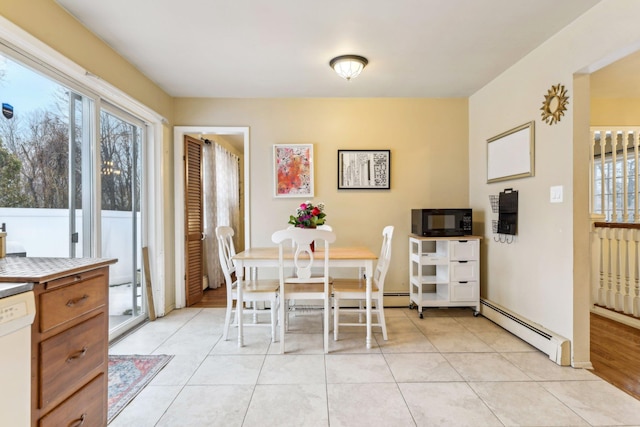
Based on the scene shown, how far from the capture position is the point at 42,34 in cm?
186

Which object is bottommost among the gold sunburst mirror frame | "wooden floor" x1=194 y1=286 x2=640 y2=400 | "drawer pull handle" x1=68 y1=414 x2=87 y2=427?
"wooden floor" x1=194 y1=286 x2=640 y2=400

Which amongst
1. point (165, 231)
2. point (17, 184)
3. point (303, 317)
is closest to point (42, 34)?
point (17, 184)

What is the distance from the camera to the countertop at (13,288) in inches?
37.8

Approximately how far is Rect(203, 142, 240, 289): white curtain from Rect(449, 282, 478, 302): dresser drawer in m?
3.31

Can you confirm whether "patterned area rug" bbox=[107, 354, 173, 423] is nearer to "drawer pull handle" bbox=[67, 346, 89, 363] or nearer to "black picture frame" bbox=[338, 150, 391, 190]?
"drawer pull handle" bbox=[67, 346, 89, 363]

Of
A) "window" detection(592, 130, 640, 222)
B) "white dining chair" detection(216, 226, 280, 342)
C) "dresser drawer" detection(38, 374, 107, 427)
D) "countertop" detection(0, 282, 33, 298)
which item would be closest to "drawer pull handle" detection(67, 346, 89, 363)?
"dresser drawer" detection(38, 374, 107, 427)

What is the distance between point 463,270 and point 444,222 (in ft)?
1.80

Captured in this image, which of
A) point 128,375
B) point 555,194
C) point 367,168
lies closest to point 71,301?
point 128,375

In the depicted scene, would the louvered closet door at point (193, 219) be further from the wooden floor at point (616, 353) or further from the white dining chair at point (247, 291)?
the wooden floor at point (616, 353)

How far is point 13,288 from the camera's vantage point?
996 mm

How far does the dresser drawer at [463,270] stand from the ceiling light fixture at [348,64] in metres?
2.17

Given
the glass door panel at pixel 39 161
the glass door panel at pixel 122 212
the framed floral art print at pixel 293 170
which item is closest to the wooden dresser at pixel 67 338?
the glass door panel at pixel 39 161

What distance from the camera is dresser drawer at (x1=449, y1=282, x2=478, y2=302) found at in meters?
3.25

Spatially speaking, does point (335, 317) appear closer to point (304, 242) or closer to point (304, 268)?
point (304, 268)
